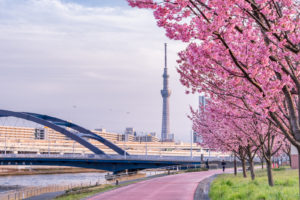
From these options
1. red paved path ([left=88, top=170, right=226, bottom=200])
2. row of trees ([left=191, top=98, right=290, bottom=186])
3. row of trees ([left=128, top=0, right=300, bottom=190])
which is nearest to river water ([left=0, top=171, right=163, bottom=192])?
red paved path ([left=88, top=170, right=226, bottom=200])

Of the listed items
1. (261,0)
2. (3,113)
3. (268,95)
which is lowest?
(268,95)

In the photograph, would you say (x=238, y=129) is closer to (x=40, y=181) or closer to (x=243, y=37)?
(x=243, y=37)

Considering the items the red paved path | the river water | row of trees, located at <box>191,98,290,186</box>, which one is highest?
row of trees, located at <box>191,98,290,186</box>

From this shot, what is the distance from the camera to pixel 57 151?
19950cm

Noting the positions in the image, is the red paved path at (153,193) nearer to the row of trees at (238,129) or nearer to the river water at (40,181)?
the row of trees at (238,129)

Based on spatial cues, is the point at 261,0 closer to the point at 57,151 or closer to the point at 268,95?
the point at 268,95

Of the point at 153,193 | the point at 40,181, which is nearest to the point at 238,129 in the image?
the point at 153,193

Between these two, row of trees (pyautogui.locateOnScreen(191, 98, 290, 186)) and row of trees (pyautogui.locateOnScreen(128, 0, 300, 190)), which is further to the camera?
row of trees (pyautogui.locateOnScreen(191, 98, 290, 186))

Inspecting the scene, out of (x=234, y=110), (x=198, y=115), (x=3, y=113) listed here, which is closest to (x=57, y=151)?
(x=3, y=113)

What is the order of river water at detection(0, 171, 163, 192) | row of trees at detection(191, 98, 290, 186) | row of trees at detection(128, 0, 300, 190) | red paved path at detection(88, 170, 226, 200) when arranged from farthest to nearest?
river water at detection(0, 171, 163, 192)
red paved path at detection(88, 170, 226, 200)
row of trees at detection(191, 98, 290, 186)
row of trees at detection(128, 0, 300, 190)

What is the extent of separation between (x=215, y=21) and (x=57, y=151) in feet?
652

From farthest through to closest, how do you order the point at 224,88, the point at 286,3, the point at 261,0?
the point at 224,88
the point at 286,3
the point at 261,0

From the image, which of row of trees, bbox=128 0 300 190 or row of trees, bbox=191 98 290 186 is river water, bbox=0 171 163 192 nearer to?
row of trees, bbox=191 98 290 186

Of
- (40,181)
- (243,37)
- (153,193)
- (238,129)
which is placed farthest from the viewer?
(40,181)
